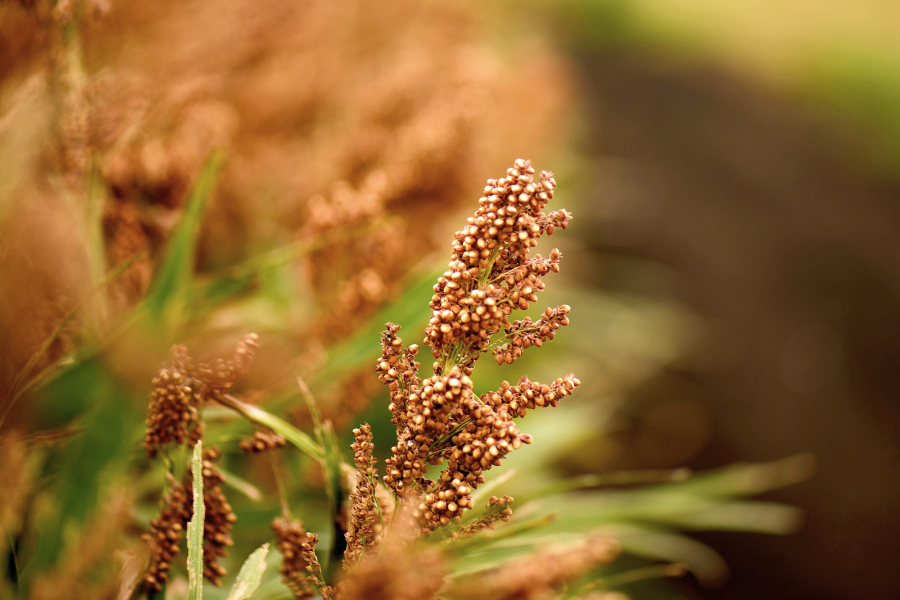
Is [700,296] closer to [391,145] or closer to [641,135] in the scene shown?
[641,135]

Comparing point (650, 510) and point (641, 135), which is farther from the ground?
point (641, 135)

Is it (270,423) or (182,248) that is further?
(182,248)

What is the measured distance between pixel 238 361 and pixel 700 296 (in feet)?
12.3

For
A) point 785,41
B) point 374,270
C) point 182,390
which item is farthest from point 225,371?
point 785,41

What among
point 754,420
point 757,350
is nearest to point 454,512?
point 754,420

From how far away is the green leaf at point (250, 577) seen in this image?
33cm

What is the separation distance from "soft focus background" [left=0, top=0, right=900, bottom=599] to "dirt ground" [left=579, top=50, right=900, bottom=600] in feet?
0.06

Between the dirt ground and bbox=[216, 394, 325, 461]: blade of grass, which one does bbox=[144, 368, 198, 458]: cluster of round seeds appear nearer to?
bbox=[216, 394, 325, 461]: blade of grass

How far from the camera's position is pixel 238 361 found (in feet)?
1.18

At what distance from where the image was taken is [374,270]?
719 millimetres

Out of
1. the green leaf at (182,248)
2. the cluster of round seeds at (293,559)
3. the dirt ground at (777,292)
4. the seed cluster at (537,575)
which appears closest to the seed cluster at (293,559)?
the cluster of round seeds at (293,559)

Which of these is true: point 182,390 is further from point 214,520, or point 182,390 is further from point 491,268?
point 491,268

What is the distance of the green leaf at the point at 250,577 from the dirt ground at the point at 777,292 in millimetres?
2363

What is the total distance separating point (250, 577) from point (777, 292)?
418cm
